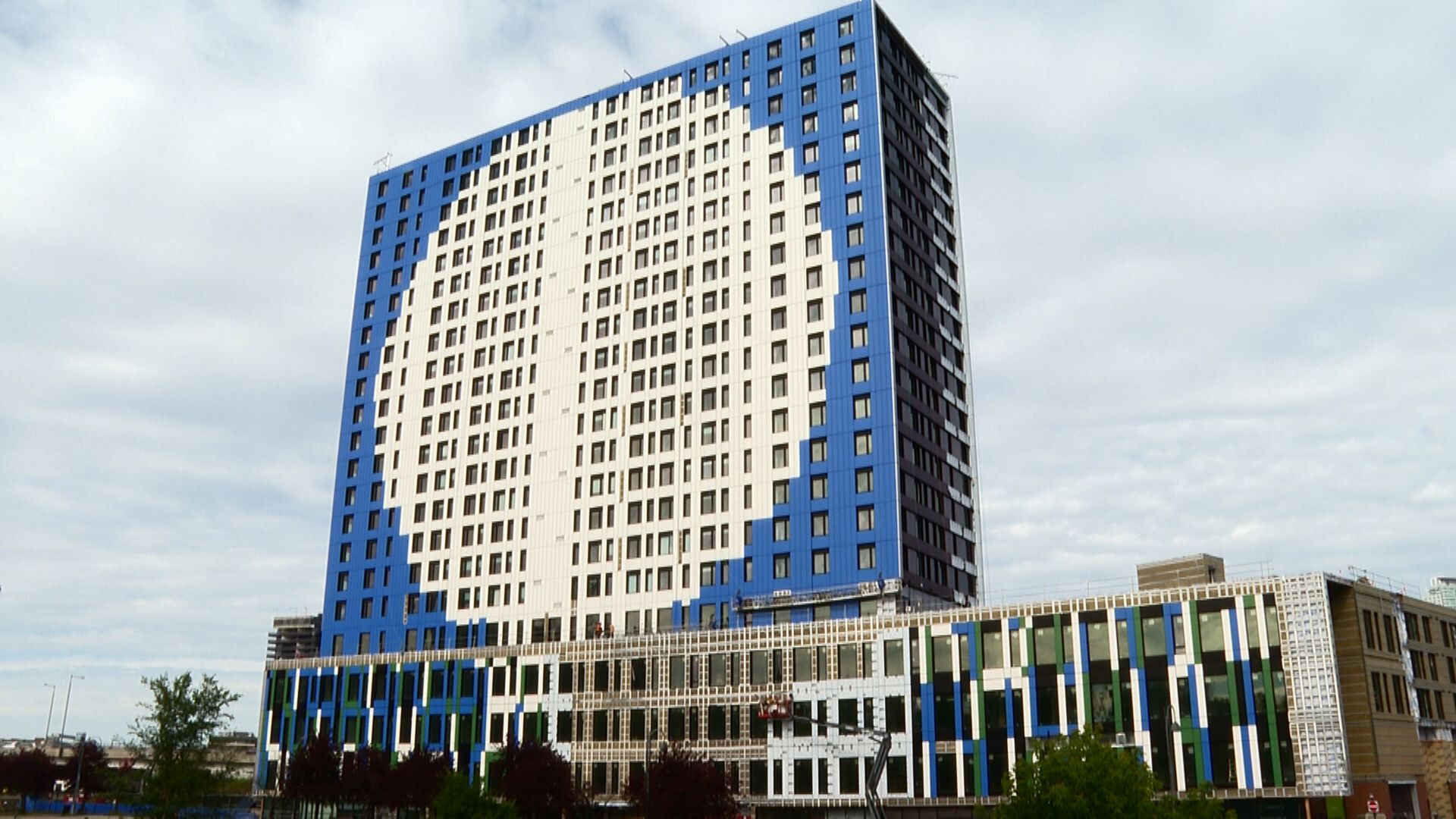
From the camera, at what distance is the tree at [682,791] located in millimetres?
81562

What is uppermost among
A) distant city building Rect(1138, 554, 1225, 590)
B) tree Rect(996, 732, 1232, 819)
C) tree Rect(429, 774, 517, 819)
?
distant city building Rect(1138, 554, 1225, 590)

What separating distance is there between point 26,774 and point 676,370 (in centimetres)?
10215

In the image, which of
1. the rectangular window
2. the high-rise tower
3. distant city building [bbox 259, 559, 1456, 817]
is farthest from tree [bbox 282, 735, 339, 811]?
the rectangular window

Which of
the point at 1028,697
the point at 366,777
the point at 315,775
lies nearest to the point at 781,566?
the point at 1028,697

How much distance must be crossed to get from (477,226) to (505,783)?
65.0 metres

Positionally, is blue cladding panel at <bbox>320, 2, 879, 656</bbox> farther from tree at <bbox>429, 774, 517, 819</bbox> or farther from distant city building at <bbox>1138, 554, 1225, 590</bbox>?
tree at <bbox>429, 774, 517, 819</bbox>

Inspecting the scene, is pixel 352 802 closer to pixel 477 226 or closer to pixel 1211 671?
pixel 477 226

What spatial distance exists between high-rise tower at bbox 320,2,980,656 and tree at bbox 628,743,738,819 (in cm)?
1830

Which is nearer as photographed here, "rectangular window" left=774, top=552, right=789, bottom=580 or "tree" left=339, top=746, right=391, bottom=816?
"tree" left=339, top=746, right=391, bottom=816

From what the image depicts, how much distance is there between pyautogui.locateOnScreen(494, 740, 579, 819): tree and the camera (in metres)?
86.7

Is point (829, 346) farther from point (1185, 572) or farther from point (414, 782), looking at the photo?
point (414, 782)

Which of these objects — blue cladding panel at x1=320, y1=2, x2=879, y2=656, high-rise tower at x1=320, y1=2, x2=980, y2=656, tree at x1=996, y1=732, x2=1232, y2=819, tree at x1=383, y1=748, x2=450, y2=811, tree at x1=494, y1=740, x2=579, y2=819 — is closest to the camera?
tree at x1=996, y1=732, x2=1232, y2=819

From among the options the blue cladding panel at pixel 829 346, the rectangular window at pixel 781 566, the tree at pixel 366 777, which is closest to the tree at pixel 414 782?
the tree at pixel 366 777

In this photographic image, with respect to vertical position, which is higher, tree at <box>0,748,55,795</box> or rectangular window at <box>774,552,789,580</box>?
rectangular window at <box>774,552,789,580</box>
